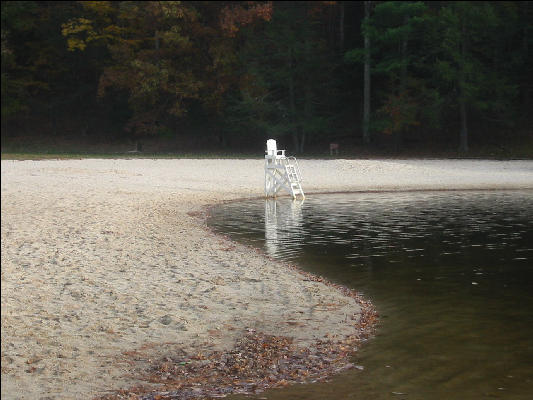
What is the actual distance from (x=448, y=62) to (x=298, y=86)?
10.1 meters

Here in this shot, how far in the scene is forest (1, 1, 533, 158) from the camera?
42031 millimetres

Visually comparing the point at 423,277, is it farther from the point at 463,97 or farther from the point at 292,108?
the point at 292,108

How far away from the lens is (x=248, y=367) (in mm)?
6695

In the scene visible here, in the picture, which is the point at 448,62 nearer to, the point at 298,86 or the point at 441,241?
the point at 298,86

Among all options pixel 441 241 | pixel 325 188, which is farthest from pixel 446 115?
pixel 441 241

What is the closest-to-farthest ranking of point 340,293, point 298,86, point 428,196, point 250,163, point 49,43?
point 340,293
point 428,196
point 250,163
point 298,86
point 49,43

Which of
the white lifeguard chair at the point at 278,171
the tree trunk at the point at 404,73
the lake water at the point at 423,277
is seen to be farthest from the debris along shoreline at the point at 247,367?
the tree trunk at the point at 404,73

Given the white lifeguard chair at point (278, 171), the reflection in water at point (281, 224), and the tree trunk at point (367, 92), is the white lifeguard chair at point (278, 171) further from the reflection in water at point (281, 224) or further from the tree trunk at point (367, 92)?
the tree trunk at point (367, 92)

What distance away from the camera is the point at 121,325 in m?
7.69

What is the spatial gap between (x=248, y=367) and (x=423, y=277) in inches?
188

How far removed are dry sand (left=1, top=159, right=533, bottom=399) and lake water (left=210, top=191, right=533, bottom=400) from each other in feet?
2.70

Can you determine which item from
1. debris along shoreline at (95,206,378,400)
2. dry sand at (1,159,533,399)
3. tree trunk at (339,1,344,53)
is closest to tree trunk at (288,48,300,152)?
tree trunk at (339,1,344,53)

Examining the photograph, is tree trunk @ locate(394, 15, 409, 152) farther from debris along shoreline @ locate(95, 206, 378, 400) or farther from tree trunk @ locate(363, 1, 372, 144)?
debris along shoreline @ locate(95, 206, 378, 400)

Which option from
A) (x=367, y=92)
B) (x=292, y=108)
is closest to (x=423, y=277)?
(x=367, y=92)
